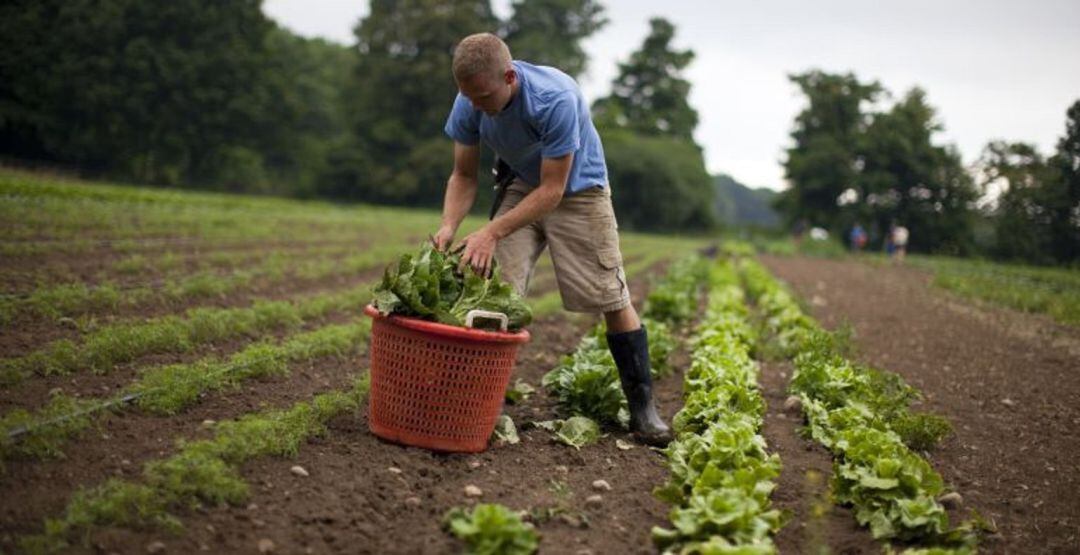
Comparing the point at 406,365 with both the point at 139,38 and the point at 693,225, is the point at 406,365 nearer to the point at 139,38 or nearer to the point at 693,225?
the point at 139,38

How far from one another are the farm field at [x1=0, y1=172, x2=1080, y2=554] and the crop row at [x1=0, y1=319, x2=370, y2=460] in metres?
0.02

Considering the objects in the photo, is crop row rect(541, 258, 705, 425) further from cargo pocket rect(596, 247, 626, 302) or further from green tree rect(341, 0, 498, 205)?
green tree rect(341, 0, 498, 205)

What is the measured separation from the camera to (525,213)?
161 inches

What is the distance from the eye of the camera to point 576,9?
63375 mm

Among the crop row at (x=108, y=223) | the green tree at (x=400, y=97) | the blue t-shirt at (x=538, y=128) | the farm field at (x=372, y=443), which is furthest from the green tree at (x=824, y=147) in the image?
the blue t-shirt at (x=538, y=128)

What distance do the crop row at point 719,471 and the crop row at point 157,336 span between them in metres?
3.48

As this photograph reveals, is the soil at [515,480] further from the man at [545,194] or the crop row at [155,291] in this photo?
the crop row at [155,291]

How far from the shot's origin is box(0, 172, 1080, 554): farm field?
122 inches

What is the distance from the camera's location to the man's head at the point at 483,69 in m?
3.75

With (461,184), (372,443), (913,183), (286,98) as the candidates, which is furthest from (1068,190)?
(286,98)

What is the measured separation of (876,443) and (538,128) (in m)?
2.39

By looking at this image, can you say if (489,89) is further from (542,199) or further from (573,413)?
(573,413)

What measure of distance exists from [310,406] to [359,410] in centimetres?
34

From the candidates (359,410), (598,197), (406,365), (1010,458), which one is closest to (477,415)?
(406,365)
